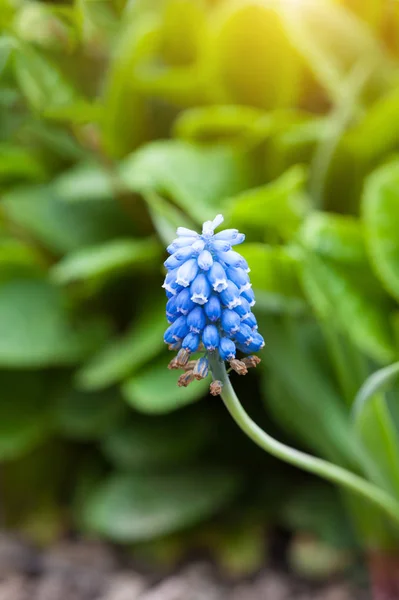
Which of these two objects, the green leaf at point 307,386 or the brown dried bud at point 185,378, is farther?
the green leaf at point 307,386

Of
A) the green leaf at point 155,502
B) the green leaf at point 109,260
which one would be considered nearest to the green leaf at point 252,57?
the green leaf at point 109,260

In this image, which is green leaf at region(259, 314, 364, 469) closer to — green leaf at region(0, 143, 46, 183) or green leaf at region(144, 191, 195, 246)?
green leaf at region(144, 191, 195, 246)

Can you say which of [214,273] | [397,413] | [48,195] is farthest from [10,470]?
[214,273]

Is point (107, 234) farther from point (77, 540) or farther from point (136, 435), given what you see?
point (77, 540)

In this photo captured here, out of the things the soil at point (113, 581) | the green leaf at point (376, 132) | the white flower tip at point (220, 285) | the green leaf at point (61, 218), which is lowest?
the soil at point (113, 581)

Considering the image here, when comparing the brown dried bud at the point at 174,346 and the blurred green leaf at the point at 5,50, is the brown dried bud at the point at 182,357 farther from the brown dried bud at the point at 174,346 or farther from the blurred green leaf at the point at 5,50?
the blurred green leaf at the point at 5,50

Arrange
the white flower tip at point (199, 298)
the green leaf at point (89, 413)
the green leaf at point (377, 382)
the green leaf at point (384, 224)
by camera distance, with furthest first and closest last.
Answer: the green leaf at point (89, 413), the green leaf at point (384, 224), the green leaf at point (377, 382), the white flower tip at point (199, 298)
